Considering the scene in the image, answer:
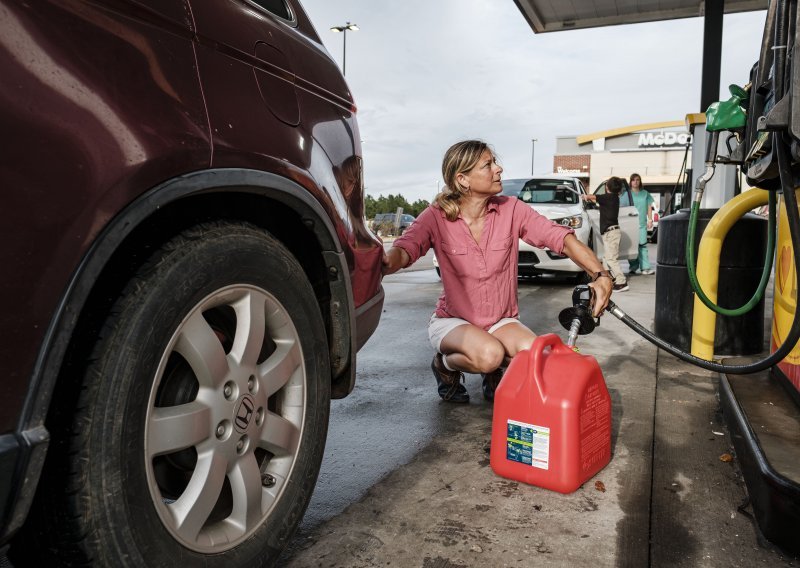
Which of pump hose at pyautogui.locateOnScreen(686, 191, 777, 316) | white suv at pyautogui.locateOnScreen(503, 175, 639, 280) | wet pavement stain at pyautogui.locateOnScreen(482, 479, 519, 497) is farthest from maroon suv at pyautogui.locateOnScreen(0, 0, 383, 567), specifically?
white suv at pyautogui.locateOnScreen(503, 175, 639, 280)

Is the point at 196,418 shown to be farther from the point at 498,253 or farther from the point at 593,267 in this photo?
the point at 498,253

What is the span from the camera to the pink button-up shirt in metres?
3.02

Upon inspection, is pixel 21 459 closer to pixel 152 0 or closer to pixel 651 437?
pixel 152 0

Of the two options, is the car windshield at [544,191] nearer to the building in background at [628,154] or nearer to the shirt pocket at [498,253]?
the shirt pocket at [498,253]

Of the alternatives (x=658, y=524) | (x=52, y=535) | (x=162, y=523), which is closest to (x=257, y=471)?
(x=162, y=523)

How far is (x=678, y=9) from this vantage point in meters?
8.34

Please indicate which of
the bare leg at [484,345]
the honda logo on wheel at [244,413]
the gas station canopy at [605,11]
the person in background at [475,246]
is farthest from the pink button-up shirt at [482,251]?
the gas station canopy at [605,11]

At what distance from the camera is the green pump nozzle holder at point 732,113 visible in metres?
2.68

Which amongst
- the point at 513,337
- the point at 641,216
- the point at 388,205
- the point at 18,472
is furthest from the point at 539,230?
the point at 388,205

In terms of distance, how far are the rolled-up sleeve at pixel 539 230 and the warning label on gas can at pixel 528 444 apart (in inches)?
38.0

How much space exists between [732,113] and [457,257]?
52.1 inches

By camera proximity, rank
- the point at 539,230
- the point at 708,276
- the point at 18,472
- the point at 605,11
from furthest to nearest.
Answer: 1. the point at 605,11
2. the point at 708,276
3. the point at 539,230
4. the point at 18,472

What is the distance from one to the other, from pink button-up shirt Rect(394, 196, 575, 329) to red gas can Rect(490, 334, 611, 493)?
2.53ft

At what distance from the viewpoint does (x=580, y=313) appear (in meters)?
2.45
